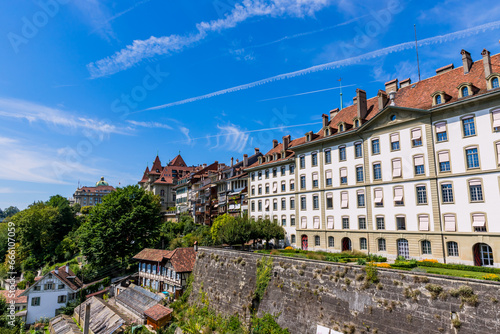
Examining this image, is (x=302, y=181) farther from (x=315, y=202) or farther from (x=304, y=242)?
(x=304, y=242)

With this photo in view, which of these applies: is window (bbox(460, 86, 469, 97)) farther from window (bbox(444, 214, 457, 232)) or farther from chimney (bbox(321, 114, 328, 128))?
chimney (bbox(321, 114, 328, 128))

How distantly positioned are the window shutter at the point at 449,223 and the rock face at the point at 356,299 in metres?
15.8

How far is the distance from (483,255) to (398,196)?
896 centimetres

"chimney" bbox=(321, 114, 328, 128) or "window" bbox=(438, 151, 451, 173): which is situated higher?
"chimney" bbox=(321, 114, 328, 128)

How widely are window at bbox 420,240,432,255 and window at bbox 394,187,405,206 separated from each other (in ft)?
14.4

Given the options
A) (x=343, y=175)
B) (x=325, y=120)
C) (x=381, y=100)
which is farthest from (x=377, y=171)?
(x=325, y=120)

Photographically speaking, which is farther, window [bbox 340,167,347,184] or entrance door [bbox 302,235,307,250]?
entrance door [bbox 302,235,307,250]

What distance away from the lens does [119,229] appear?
157ft

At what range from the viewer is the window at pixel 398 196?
3300 cm

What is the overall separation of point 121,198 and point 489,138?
164ft

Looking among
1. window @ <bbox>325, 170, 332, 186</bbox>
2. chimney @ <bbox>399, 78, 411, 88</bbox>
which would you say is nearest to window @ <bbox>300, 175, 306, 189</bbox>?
window @ <bbox>325, 170, 332, 186</bbox>

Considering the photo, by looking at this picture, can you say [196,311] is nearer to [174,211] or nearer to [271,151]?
[271,151]

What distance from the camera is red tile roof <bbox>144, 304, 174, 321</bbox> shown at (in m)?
28.8

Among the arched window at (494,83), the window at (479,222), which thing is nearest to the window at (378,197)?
the window at (479,222)
